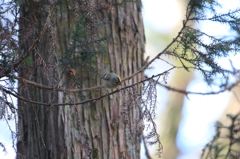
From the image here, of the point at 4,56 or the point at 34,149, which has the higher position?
the point at 4,56

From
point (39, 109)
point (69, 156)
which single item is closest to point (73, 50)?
point (39, 109)

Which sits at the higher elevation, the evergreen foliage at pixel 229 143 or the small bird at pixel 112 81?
the small bird at pixel 112 81

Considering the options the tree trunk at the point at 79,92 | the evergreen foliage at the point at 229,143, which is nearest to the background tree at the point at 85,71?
the tree trunk at the point at 79,92

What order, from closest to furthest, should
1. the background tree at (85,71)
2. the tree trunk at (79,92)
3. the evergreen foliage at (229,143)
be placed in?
1. the background tree at (85,71)
2. the tree trunk at (79,92)
3. the evergreen foliage at (229,143)

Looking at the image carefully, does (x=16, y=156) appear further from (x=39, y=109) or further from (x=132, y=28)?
(x=132, y=28)

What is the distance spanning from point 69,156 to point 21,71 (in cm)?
92

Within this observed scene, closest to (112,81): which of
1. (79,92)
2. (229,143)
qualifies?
(79,92)

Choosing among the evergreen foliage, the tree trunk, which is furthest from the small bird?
the evergreen foliage

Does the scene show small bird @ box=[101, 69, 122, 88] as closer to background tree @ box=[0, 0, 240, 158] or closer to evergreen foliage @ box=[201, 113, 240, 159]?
background tree @ box=[0, 0, 240, 158]

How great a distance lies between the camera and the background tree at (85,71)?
2.57 metres

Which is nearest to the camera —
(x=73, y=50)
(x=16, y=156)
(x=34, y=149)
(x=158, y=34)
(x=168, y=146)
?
(x=16, y=156)

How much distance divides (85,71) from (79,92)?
12.1 inches

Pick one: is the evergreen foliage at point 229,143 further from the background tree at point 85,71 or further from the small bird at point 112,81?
the small bird at point 112,81

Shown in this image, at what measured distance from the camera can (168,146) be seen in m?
10.5
